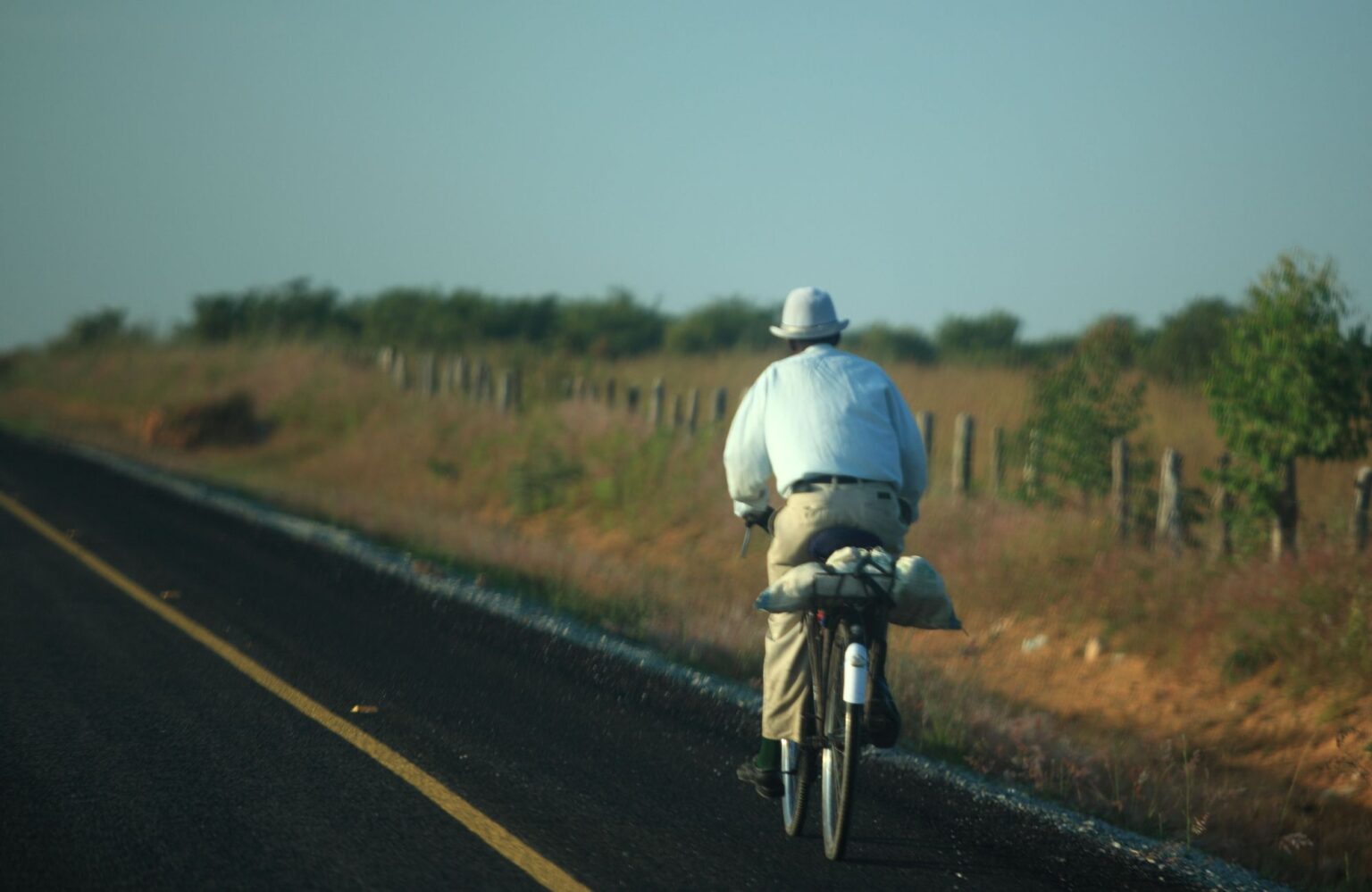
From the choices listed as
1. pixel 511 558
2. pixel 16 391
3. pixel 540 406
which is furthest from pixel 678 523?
pixel 16 391

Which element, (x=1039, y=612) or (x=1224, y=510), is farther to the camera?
(x=1039, y=612)

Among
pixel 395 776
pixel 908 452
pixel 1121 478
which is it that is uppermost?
pixel 908 452

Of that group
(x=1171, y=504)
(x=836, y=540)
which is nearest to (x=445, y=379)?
(x=1171, y=504)

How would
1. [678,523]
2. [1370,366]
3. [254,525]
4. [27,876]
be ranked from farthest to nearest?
[678,523] < [254,525] < [1370,366] < [27,876]

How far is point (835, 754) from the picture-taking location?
4.93m

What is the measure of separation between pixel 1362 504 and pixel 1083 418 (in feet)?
13.6

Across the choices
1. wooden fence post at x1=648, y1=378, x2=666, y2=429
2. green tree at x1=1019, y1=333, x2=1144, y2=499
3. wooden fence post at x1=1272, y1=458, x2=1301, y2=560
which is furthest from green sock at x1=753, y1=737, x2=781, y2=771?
wooden fence post at x1=648, y1=378, x2=666, y2=429

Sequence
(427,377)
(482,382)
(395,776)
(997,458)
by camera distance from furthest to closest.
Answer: (427,377) → (482,382) → (997,458) → (395,776)

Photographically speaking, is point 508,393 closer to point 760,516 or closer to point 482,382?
point 482,382

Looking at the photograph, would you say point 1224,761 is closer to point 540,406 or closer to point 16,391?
point 540,406

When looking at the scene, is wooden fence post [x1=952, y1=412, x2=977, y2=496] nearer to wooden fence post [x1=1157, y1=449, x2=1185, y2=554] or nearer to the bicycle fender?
wooden fence post [x1=1157, y1=449, x2=1185, y2=554]

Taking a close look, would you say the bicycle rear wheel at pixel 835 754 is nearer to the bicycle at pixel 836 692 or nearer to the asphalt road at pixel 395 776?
the bicycle at pixel 836 692

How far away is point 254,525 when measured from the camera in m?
15.1

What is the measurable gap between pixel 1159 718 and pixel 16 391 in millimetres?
54036
